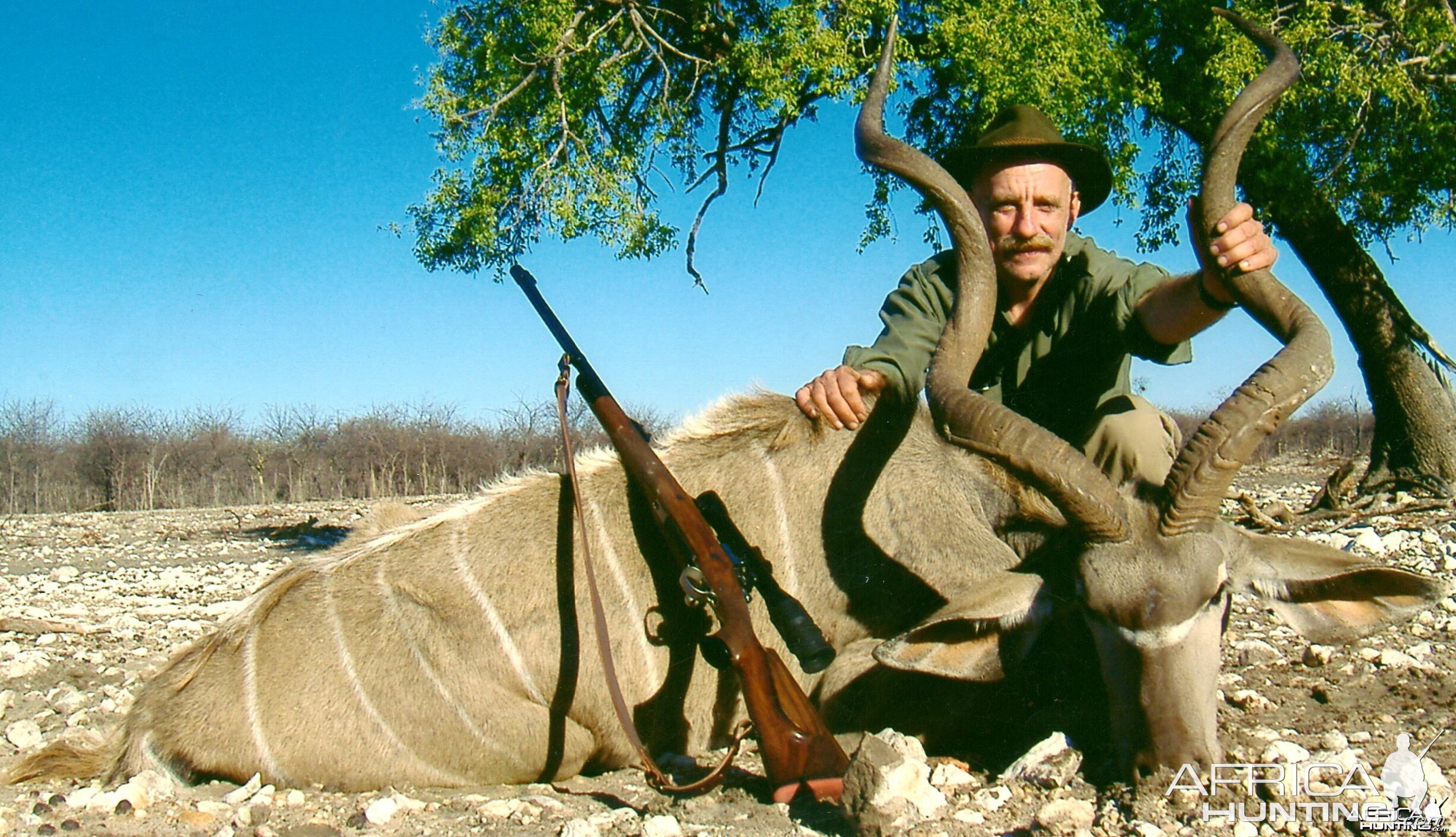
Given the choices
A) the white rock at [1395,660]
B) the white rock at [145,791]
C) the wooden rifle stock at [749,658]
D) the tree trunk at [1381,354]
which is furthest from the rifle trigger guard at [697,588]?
the tree trunk at [1381,354]

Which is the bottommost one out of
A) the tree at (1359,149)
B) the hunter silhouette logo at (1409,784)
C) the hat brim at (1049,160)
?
the hunter silhouette logo at (1409,784)

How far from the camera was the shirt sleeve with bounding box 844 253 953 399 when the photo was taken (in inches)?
146

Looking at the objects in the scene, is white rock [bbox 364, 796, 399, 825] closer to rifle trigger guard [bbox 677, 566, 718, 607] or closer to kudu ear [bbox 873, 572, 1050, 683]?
rifle trigger guard [bbox 677, 566, 718, 607]

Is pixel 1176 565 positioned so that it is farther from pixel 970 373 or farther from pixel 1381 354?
pixel 1381 354

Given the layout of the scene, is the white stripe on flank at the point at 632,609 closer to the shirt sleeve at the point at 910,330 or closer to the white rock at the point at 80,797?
the shirt sleeve at the point at 910,330

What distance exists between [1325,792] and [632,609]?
2011 millimetres

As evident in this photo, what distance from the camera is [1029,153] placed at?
13.4 ft

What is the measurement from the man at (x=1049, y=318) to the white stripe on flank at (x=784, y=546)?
0.97ft

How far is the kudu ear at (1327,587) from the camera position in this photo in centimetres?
306

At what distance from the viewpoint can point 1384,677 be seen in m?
3.84

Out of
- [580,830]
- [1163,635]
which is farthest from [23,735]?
[1163,635]

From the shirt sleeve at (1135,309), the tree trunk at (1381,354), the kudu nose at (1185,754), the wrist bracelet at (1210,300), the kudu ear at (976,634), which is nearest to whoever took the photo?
the kudu nose at (1185,754)

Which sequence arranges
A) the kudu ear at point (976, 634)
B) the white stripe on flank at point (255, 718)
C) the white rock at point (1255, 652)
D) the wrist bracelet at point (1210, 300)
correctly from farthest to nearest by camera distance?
the white rock at point (1255, 652)
the wrist bracelet at point (1210, 300)
the white stripe on flank at point (255, 718)
the kudu ear at point (976, 634)

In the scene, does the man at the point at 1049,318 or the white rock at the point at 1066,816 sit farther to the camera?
the man at the point at 1049,318
